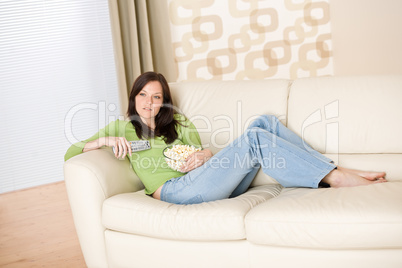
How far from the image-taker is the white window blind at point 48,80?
165 inches

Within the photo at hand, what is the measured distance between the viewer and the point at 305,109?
267 cm

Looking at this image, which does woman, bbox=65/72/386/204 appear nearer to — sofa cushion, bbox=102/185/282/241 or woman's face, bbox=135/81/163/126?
woman's face, bbox=135/81/163/126

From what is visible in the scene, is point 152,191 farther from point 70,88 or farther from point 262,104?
point 70,88

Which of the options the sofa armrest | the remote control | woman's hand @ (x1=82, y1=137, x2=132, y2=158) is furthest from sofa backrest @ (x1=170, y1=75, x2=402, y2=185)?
the sofa armrest

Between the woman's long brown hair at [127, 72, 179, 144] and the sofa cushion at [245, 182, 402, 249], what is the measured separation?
78 cm

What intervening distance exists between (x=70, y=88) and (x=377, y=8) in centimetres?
285

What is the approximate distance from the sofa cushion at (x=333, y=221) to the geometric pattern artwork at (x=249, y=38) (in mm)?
2710

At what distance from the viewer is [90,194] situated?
239 centimetres

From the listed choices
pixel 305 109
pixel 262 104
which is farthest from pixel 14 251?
pixel 305 109

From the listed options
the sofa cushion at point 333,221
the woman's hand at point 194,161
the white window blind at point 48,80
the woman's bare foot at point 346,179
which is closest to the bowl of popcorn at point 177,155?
the woman's hand at point 194,161

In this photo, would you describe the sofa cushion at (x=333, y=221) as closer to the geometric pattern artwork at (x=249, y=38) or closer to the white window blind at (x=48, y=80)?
→ the white window blind at (x=48, y=80)

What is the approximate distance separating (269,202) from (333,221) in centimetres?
33

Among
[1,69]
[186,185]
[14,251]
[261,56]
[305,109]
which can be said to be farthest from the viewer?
[261,56]

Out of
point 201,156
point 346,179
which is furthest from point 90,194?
point 346,179
